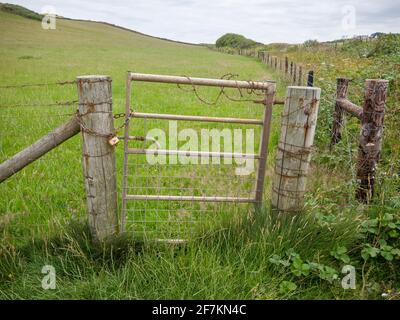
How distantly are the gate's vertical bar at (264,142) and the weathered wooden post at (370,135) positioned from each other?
3.80ft

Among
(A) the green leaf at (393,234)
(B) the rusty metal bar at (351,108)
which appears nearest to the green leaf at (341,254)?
(A) the green leaf at (393,234)

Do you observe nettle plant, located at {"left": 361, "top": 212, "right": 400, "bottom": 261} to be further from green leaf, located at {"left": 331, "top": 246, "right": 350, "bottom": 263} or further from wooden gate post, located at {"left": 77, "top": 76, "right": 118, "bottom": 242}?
wooden gate post, located at {"left": 77, "top": 76, "right": 118, "bottom": 242}

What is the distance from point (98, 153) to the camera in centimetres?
272

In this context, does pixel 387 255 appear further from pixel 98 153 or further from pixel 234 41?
pixel 234 41

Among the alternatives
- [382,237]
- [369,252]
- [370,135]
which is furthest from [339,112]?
[369,252]

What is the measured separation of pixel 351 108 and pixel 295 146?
1846 mm

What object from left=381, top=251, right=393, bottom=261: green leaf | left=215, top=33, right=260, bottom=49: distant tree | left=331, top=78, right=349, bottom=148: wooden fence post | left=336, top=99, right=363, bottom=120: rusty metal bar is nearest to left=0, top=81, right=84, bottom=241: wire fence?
left=381, top=251, right=393, bottom=261: green leaf

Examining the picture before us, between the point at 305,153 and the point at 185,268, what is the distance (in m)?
1.35

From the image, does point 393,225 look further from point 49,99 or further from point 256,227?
point 49,99

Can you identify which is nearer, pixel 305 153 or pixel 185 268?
pixel 185 268

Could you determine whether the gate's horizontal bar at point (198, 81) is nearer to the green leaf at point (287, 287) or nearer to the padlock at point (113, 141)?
the padlock at point (113, 141)

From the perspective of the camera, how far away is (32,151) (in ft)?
8.86
